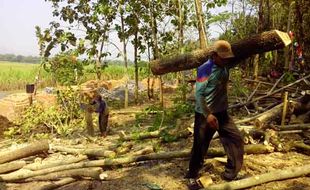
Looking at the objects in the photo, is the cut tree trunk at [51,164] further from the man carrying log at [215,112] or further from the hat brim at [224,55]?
the hat brim at [224,55]

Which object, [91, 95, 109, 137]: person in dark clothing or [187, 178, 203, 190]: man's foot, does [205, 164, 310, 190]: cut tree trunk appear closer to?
[187, 178, 203, 190]: man's foot

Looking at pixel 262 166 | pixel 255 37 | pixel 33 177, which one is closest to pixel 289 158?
pixel 262 166

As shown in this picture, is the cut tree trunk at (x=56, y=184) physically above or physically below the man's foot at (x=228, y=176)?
below

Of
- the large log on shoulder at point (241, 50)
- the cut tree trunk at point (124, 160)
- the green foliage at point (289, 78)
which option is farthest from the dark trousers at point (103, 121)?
the green foliage at point (289, 78)

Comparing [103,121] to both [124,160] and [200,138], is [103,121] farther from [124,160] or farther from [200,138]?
[200,138]

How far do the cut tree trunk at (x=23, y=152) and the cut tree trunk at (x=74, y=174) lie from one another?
3.16 feet

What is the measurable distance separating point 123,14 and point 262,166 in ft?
32.6

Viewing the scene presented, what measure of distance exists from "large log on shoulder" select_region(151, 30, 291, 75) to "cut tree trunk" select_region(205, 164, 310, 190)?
5.14ft

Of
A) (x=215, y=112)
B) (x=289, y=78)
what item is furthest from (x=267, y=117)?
(x=289, y=78)

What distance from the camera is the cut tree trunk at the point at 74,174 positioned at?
6.30 metres

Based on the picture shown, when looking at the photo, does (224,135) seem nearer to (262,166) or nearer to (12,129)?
(262,166)

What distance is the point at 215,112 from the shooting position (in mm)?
5066

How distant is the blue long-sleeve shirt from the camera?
4.91m

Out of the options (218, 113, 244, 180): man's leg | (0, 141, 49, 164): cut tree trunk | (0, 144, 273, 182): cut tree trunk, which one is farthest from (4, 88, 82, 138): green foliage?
(218, 113, 244, 180): man's leg
